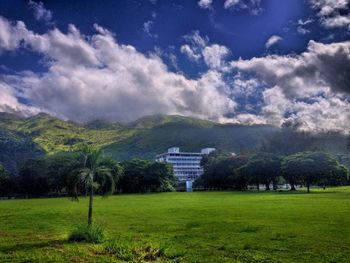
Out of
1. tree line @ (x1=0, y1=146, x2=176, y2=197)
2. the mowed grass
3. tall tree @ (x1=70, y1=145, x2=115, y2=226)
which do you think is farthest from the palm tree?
tree line @ (x1=0, y1=146, x2=176, y2=197)

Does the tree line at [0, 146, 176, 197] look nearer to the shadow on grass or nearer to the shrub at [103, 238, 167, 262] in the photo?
the shadow on grass

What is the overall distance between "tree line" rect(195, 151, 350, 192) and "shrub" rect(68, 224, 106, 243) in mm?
108606

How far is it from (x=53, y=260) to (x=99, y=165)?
16629 millimetres

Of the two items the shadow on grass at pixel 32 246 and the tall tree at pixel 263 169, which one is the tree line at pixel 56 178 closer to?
the tall tree at pixel 263 169

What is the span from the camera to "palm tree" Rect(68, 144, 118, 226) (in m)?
38.1

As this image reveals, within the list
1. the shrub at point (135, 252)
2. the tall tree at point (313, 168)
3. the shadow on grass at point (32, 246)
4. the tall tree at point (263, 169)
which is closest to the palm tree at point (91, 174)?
the shadow on grass at point (32, 246)

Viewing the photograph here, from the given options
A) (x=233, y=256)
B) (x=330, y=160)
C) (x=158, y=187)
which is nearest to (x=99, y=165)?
(x=233, y=256)

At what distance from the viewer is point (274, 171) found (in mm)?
152625

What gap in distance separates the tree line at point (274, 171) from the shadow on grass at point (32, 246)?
111 metres

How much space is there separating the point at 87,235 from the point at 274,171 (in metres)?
130

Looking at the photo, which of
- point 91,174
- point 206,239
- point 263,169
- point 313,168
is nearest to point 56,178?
point 263,169

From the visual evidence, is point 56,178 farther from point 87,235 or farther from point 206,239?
point 206,239

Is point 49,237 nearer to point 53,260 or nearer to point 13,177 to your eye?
point 53,260

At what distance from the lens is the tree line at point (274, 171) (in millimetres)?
132625
